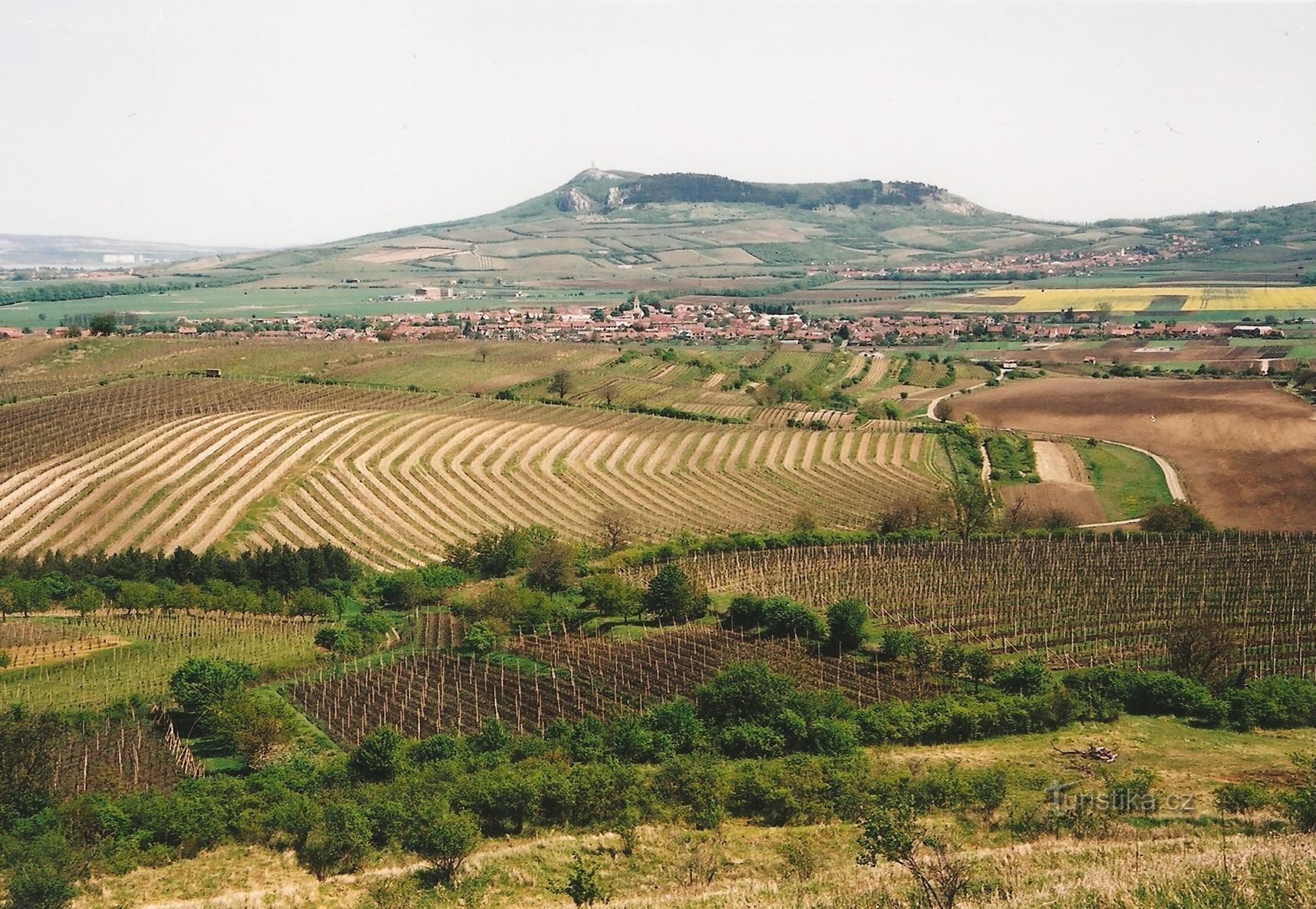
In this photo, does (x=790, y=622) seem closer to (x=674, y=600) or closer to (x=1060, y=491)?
(x=674, y=600)

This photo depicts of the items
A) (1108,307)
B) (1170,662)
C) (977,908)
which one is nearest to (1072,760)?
(1170,662)

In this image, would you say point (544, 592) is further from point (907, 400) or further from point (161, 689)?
point (907, 400)

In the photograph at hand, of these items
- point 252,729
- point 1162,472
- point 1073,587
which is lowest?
point 1162,472

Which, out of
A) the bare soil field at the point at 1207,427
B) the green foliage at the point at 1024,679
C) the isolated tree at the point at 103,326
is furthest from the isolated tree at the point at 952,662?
the isolated tree at the point at 103,326

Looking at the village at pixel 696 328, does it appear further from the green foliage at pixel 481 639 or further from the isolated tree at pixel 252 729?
the isolated tree at pixel 252 729

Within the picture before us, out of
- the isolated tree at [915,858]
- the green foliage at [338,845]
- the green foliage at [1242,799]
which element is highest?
the isolated tree at [915,858]

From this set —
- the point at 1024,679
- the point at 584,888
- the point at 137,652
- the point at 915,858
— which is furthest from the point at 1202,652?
the point at 137,652

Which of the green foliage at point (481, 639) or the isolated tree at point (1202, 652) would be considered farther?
the green foliage at point (481, 639)
